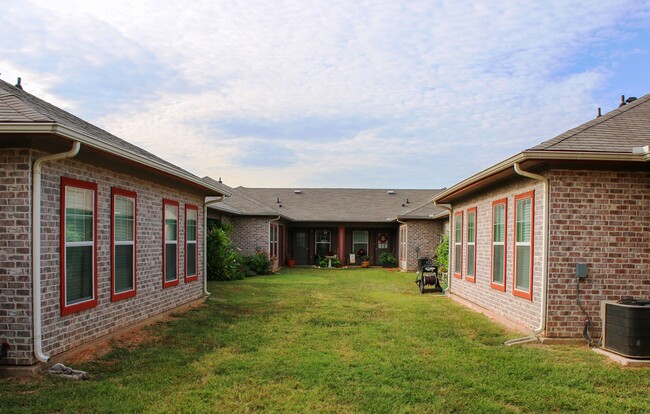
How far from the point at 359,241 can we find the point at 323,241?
2097 mm

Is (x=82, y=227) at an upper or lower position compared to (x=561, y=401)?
upper

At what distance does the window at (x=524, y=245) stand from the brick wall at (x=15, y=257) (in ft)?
23.6

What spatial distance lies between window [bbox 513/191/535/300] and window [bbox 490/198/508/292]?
27.9 inches

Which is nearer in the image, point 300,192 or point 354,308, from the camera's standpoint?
point 354,308

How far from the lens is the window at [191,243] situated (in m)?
12.2

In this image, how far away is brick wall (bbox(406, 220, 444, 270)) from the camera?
1036 inches

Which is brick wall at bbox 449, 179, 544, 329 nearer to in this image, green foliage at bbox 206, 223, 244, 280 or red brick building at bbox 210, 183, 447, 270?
green foliage at bbox 206, 223, 244, 280

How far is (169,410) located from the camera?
16.8ft

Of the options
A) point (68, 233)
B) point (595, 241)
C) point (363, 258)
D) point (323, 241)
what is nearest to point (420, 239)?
point (363, 258)

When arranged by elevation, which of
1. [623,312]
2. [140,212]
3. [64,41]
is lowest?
[623,312]

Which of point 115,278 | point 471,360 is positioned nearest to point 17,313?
point 115,278

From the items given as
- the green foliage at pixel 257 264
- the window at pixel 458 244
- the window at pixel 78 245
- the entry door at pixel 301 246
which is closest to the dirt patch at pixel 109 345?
the window at pixel 78 245

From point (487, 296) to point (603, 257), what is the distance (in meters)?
3.59

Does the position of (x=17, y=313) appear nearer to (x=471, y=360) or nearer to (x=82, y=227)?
(x=82, y=227)
